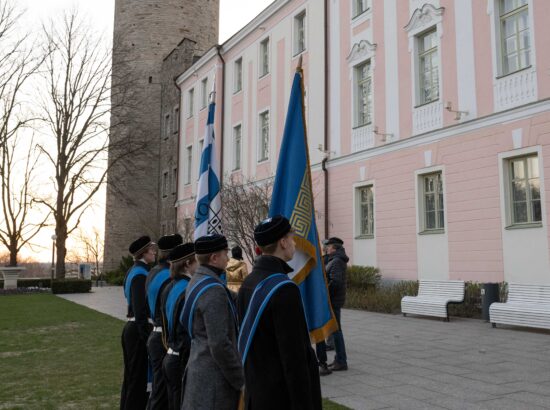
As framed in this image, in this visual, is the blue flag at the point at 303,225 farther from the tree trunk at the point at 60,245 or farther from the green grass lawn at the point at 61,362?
the tree trunk at the point at 60,245

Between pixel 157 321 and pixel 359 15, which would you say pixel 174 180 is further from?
pixel 157 321

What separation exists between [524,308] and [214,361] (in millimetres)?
9691

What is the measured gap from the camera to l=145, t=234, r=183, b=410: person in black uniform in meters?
4.84

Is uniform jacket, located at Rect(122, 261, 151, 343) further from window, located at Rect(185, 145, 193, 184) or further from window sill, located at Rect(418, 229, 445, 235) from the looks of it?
window, located at Rect(185, 145, 193, 184)

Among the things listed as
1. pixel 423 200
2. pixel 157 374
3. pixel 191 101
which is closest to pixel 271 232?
pixel 157 374

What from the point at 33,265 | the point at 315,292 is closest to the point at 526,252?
the point at 315,292

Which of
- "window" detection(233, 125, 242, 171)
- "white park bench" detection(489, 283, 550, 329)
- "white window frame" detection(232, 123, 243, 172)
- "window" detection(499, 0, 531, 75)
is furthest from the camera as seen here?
"window" detection(233, 125, 242, 171)

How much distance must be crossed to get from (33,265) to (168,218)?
196ft

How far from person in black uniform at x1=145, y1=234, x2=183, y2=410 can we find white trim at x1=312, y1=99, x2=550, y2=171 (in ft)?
36.1

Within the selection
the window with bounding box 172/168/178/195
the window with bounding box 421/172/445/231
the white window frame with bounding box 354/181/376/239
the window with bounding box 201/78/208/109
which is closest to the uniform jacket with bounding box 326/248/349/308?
the window with bounding box 421/172/445/231

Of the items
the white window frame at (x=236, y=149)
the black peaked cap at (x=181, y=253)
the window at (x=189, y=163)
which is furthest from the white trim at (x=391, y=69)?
the window at (x=189, y=163)

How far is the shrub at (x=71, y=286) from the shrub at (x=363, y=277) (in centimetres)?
1603

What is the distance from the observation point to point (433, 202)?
53.4 ft

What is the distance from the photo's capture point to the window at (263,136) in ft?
84.9
